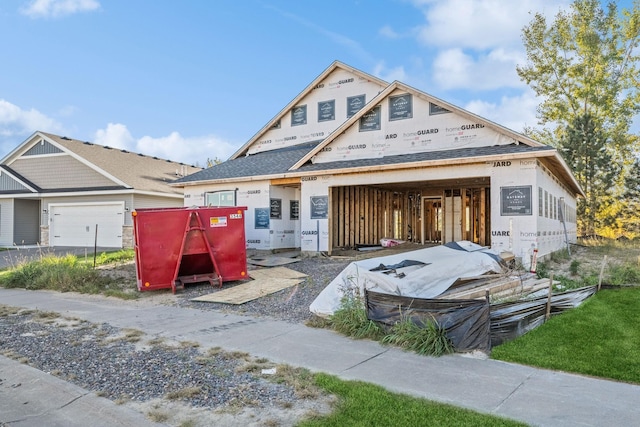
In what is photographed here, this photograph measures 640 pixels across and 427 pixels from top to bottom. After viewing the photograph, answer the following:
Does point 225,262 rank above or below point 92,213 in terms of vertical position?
below

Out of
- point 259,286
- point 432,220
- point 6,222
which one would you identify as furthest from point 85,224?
point 432,220

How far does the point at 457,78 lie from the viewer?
2281cm

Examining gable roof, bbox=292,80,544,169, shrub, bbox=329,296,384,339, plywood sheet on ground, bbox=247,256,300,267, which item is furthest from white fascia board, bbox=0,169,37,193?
shrub, bbox=329,296,384,339

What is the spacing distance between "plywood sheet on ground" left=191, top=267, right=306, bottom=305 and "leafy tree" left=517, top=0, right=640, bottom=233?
2419 centimetres

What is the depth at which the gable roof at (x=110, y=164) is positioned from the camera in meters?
Answer: 21.1

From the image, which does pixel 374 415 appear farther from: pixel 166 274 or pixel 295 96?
pixel 295 96

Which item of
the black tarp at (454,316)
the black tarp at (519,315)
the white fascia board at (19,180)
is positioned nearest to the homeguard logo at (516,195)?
the black tarp at (519,315)

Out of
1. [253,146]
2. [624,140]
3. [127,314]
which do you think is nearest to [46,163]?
[253,146]

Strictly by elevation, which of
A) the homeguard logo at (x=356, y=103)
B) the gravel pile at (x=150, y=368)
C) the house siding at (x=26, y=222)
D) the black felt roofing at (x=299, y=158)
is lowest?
the gravel pile at (x=150, y=368)

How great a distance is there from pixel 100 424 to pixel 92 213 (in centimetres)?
2068

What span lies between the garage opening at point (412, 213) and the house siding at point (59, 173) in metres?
11.8

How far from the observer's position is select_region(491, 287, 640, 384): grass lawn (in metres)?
4.51

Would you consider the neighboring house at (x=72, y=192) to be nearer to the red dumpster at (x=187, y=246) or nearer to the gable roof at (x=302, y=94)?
the gable roof at (x=302, y=94)

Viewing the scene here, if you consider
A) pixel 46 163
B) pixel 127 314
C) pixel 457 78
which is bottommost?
pixel 127 314
